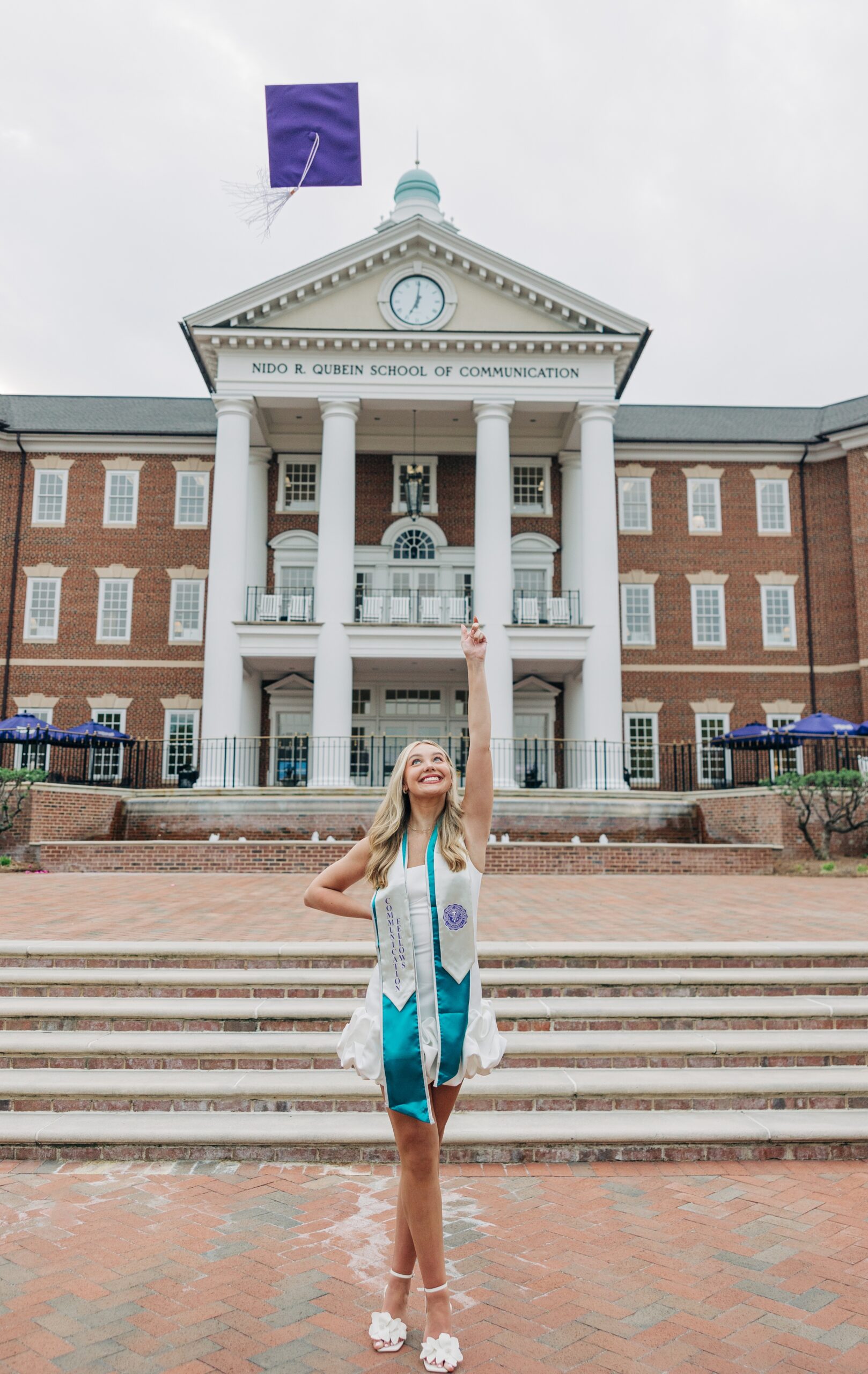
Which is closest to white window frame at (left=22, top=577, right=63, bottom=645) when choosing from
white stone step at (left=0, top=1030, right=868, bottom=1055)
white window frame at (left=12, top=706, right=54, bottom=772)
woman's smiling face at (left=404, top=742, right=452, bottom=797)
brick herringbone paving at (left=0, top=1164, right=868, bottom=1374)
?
white window frame at (left=12, top=706, right=54, bottom=772)

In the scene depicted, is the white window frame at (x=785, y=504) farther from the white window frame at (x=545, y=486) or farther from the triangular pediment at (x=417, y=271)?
the triangular pediment at (x=417, y=271)

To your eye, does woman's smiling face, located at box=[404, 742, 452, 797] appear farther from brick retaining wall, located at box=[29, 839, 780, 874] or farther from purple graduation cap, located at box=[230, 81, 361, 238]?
purple graduation cap, located at box=[230, 81, 361, 238]

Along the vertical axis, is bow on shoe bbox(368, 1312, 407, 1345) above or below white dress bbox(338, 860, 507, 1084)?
below

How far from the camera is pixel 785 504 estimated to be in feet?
102

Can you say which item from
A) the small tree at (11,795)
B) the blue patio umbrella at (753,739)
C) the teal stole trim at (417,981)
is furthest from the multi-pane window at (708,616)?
the teal stole trim at (417,981)

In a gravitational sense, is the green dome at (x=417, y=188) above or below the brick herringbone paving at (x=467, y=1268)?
above

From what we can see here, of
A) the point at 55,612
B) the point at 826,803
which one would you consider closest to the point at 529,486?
the point at 55,612

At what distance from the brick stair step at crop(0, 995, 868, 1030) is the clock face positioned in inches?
899

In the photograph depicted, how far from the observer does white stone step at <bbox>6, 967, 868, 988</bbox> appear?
6.72m

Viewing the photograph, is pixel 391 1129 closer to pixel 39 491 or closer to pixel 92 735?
pixel 92 735

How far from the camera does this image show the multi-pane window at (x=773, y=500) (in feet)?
102

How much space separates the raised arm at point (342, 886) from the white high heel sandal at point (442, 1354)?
1.35 meters

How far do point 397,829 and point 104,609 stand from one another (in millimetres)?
28789

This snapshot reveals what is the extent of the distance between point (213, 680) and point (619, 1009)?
1975cm
